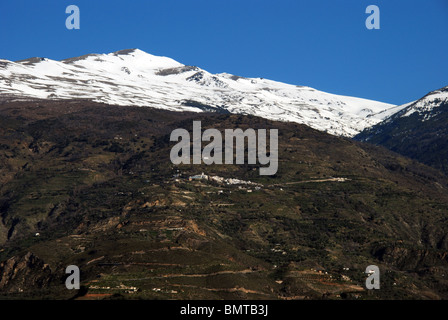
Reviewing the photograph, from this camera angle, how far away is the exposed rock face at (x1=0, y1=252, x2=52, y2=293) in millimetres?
172250

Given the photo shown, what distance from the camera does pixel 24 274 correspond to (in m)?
178

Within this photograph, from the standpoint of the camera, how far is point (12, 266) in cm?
18212

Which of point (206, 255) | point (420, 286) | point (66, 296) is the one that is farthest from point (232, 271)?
point (420, 286)

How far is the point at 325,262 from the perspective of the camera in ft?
639

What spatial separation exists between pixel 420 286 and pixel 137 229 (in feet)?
238

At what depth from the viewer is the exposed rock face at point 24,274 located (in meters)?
172
